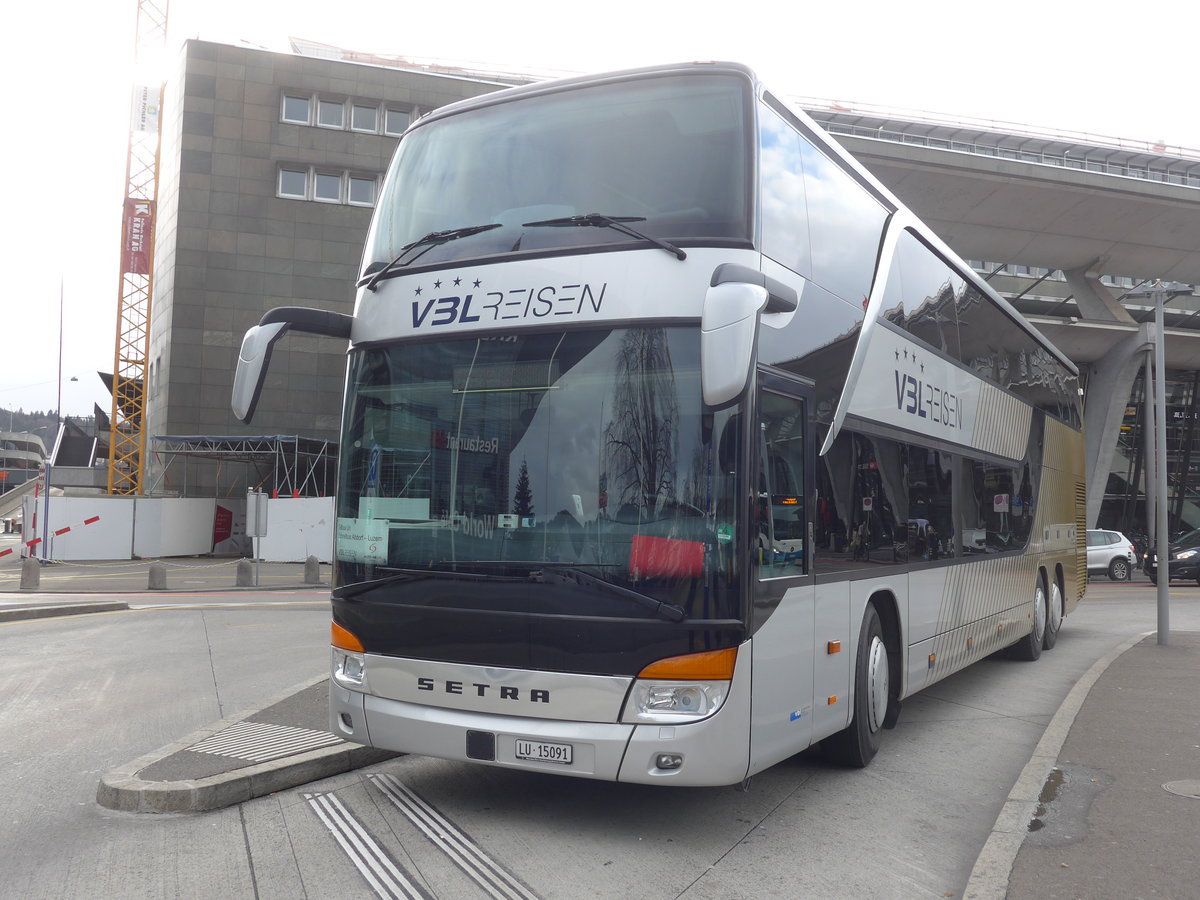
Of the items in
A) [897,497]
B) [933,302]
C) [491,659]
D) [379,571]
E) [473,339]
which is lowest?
[491,659]

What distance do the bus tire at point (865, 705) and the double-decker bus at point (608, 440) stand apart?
0.03 metres

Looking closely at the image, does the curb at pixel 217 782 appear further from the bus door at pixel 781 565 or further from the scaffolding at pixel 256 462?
the scaffolding at pixel 256 462

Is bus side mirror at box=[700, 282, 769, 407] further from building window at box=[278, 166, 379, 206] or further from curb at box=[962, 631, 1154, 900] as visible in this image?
building window at box=[278, 166, 379, 206]

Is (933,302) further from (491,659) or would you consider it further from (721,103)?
(491,659)

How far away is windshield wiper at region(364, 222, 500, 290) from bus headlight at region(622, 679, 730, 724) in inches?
103

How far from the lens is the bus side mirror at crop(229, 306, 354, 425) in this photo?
5891 millimetres

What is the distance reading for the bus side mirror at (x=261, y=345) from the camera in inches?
232

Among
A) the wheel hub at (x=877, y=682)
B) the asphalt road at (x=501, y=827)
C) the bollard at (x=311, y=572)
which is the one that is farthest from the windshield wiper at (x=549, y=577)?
the bollard at (x=311, y=572)

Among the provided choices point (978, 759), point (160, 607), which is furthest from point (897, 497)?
point (160, 607)

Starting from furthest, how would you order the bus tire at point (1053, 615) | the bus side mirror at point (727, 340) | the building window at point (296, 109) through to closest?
the building window at point (296, 109) → the bus tire at point (1053, 615) → the bus side mirror at point (727, 340)

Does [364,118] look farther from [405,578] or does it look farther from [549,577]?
[549,577]

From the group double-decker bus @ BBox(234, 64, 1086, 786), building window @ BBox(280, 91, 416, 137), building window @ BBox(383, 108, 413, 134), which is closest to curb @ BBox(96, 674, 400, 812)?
double-decker bus @ BBox(234, 64, 1086, 786)

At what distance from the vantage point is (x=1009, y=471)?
11.2 metres

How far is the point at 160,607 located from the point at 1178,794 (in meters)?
18.0
